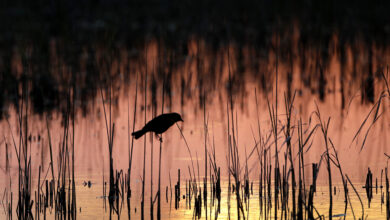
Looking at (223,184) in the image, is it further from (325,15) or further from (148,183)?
(325,15)

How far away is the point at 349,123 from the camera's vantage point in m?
7.95

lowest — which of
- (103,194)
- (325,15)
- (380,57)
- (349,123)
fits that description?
(103,194)

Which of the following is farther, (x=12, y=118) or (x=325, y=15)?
(x=325, y=15)

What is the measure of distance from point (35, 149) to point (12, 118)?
61.6 inches

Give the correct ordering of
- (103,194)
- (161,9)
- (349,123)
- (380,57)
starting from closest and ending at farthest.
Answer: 1. (103,194)
2. (349,123)
3. (380,57)
4. (161,9)

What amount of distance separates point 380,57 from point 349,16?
5835 millimetres

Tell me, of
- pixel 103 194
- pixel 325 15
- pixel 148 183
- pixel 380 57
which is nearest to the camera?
pixel 103 194

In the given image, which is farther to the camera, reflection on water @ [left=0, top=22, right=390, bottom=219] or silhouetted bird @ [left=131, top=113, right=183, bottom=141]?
silhouetted bird @ [left=131, top=113, right=183, bottom=141]

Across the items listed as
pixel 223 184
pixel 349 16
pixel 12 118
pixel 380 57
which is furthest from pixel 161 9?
pixel 223 184

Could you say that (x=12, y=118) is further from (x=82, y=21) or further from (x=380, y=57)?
(x=82, y=21)

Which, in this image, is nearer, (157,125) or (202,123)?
(157,125)

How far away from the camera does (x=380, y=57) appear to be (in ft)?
38.4

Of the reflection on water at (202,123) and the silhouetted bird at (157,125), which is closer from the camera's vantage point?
the reflection on water at (202,123)

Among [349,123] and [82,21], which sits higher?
[82,21]
